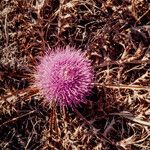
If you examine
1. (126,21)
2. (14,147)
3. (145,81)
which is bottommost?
(14,147)

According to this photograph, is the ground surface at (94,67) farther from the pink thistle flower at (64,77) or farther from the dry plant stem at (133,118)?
the pink thistle flower at (64,77)

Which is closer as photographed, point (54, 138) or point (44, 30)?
point (54, 138)

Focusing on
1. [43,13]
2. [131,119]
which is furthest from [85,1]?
[131,119]

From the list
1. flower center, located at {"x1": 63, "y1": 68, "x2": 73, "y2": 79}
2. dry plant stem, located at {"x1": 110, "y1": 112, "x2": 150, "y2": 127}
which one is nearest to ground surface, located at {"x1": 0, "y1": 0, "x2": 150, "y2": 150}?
dry plant stem, located at {"x1": 110, "y1": 112, "x2": 150, "y2": 127}

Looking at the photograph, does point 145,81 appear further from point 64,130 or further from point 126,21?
point 64,130

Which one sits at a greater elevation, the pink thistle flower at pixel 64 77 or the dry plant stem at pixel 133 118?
the pink thistle flower at pixel 64 77

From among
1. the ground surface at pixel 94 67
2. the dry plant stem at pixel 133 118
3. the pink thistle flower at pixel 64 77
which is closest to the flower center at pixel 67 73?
the pink thistle flower at pixel 64 77

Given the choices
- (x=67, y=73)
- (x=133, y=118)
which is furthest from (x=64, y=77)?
(x=133, y=118)
